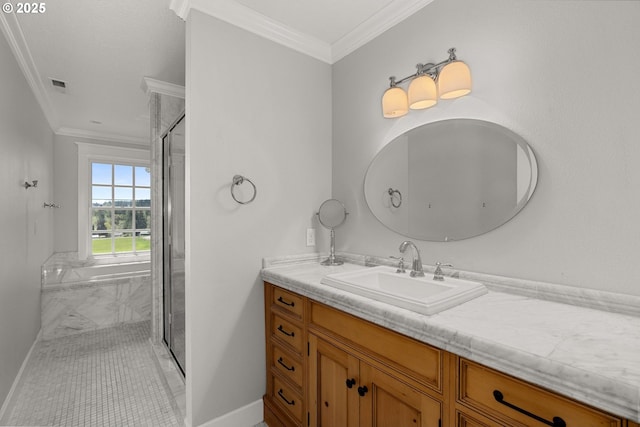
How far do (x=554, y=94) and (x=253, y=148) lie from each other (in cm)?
147

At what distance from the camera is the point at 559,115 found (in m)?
1.17

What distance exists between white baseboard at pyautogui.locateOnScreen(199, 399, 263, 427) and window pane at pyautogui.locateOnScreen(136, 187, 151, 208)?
3.65m

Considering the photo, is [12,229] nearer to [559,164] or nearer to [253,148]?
[253,148]

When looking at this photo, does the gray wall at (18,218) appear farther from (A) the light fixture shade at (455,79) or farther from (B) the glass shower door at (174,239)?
(A) the light fixture shade at (455,79)

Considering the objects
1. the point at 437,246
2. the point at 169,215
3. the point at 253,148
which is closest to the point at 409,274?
the point at 437,246

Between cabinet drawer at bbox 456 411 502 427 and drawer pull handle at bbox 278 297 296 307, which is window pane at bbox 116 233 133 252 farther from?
cabinet drawer at bbox 456 411 502 427

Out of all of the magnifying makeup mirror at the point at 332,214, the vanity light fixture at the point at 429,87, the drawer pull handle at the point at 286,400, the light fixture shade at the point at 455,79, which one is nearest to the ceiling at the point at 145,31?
the vanity light fixture at the point at 429,87

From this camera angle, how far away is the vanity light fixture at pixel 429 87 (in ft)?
4.58

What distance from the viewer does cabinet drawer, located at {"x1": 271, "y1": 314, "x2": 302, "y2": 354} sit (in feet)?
5.11

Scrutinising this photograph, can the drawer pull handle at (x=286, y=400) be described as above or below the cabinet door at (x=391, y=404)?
below

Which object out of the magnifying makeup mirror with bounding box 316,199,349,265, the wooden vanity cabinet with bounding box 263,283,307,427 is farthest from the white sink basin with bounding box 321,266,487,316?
the magnifying makeup mirror with bounding box 316,199,349,265

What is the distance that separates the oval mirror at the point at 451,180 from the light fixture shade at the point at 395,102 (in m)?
0.13

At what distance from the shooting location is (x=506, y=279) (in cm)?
130

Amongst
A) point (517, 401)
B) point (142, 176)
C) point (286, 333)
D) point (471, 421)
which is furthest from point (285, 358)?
point (142, 176)
